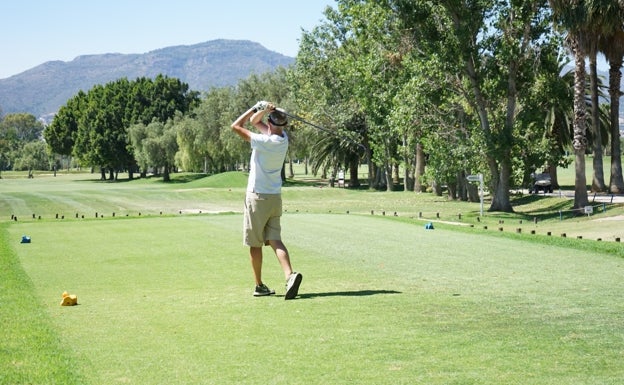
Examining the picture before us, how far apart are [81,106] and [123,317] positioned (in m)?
132

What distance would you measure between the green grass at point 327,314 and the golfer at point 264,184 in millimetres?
633

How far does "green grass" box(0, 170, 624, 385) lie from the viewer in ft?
20.5

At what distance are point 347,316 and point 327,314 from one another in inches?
11.4

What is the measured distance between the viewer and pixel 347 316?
8.54 metres

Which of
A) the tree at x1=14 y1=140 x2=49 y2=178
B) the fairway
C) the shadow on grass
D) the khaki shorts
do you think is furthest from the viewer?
the tree at x1=14 y1=140 x2=49 y2=178

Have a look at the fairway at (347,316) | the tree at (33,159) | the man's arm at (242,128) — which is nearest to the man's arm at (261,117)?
the man's arm at (242,128)

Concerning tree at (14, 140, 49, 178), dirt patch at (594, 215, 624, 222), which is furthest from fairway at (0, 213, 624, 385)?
tree at (14, 140, 49, 178)

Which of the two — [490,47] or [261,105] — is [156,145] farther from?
[261,105]

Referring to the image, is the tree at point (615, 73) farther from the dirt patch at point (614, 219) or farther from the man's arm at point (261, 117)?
the man's arm at point (261, 117)

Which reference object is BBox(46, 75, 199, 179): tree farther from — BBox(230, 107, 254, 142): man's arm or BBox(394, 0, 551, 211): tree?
BBox(230, 107, 254, 142): man's arm

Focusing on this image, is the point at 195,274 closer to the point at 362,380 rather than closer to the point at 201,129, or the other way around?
the point at 362,380

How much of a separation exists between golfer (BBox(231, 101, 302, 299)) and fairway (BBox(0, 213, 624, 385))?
2.06 ft

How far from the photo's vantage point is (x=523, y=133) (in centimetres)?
3931

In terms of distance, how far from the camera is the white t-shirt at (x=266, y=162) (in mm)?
10875
